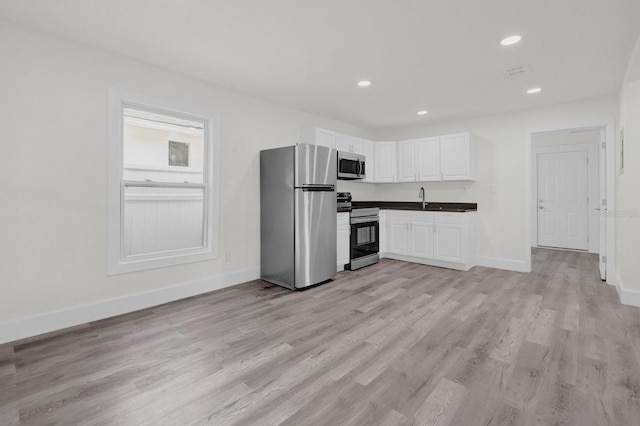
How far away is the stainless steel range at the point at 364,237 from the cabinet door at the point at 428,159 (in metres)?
1.05

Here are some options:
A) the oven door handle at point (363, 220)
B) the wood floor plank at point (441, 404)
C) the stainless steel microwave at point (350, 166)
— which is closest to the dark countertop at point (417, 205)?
the oven door handle at point (363, 220)

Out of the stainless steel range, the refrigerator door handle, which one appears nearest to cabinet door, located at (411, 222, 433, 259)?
the stainless steel range

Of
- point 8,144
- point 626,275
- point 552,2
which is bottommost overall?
point 626,275

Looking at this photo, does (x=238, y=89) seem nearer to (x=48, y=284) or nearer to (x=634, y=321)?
(x=48, y=284)

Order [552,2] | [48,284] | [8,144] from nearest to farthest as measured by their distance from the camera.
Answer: [552,2] → [8,144] → [48,284]

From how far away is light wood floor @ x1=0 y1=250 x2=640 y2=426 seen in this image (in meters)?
1.63

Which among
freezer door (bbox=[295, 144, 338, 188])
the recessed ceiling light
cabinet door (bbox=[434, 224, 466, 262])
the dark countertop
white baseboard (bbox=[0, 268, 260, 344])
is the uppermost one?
the recessed ceiling light

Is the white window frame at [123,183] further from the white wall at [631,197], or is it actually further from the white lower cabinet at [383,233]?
the white wall at [631,197]

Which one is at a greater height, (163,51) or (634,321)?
(163,51)

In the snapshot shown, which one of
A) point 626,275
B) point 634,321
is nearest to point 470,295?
point 634,321

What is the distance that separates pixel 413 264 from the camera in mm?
5168

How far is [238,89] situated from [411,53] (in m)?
2.11

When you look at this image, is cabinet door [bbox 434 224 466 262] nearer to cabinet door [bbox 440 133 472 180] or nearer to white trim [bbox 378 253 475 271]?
white trim [bbox 378 253 475 271]

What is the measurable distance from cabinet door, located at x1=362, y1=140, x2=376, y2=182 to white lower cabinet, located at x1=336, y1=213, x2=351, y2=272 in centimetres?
127
